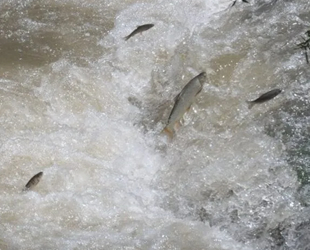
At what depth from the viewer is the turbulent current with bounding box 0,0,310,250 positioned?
14.1 ft

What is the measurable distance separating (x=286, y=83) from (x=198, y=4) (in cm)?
178

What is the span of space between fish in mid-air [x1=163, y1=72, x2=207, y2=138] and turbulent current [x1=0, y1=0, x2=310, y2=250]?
12cm

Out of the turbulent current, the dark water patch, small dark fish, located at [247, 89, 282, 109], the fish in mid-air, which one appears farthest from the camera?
the dark water patch

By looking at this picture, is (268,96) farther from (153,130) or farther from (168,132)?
(153,130)

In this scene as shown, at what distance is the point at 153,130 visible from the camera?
16.8 ft

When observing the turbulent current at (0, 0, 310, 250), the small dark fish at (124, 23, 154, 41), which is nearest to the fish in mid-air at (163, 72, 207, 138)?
the turbulent current at (0, 0, 310, 250)

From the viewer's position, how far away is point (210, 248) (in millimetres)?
4133

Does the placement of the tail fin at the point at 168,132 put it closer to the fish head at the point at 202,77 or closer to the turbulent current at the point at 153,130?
the turbulent current at the point at 153,130

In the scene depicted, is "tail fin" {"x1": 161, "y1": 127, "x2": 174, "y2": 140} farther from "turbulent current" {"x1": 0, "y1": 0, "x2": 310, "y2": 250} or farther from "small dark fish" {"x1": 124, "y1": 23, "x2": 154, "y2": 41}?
"small dark fish" {"x1": 124, "y1": 23, "x2": 154, "y2": 41}

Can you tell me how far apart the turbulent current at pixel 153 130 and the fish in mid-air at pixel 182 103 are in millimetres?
119

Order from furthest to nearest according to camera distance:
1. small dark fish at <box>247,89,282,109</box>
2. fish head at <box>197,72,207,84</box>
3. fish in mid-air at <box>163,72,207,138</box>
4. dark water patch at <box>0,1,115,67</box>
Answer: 1. dark water patch at <box>0,1,115,67</box>
2. fish head at <box>197,72,207,84</box>
3. small dark fish at <box>247,89,282,109</box>
4. fish in mid-air at <box>163,72,207,138</box>

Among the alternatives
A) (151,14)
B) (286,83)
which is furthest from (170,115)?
(151,14)

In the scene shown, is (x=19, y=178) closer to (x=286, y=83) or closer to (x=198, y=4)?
(x=286, y=83)

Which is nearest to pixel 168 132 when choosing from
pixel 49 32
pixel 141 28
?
pixel 141 28
